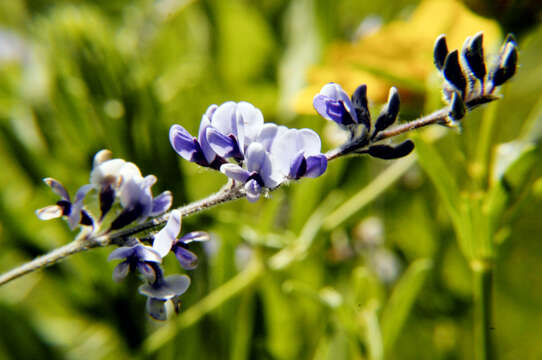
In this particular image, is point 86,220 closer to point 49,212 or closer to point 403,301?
point 49,212

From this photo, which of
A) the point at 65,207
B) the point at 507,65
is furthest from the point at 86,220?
the point at 507,65

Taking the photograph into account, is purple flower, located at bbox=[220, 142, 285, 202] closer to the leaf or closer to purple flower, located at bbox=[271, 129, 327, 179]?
purple flower, located at bbox=[271, 129, 327, 179]

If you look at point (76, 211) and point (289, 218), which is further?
point (289, 218)

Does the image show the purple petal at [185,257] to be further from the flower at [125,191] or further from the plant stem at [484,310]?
the plant stem at [484,310]

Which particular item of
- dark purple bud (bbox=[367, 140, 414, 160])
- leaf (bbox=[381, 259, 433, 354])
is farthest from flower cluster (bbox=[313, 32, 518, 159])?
leaf (bbox=[381, 259, 433, 354])

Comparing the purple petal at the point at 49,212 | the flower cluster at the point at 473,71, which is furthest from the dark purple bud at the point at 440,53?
the purple petal at the point at 49,212

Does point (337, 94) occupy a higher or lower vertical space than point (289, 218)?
higher

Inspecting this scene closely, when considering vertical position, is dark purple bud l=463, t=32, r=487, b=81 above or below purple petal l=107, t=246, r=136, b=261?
above

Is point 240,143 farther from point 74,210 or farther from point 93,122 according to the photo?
point 93,122
